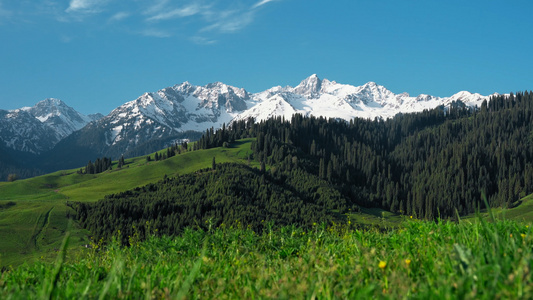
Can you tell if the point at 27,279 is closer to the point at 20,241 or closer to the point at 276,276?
the point at 276,276

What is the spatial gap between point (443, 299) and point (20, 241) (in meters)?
158

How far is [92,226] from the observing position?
168 meters

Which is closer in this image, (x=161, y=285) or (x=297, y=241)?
(x=161, y=285)

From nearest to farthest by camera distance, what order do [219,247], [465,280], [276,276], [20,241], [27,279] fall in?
[465,280]
[276,276]
[27,279]
[219,247]
[20,241]

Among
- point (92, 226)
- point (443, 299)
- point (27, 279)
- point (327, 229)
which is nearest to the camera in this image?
point (443, 299)

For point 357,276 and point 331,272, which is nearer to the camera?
point 357,276

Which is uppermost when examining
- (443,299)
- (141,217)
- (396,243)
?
(443,299)

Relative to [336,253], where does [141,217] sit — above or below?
below

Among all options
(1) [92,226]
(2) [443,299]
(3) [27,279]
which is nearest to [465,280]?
(2) [443,299]

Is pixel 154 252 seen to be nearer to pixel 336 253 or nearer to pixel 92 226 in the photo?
pixel 336 253

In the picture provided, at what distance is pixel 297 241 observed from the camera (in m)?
11.4

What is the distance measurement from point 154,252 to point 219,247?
6.40 ft

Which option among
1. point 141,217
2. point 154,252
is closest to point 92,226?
point 141,217

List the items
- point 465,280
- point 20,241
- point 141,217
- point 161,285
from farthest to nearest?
point 141,217
point 20,241
point 161,285
point 465,280
